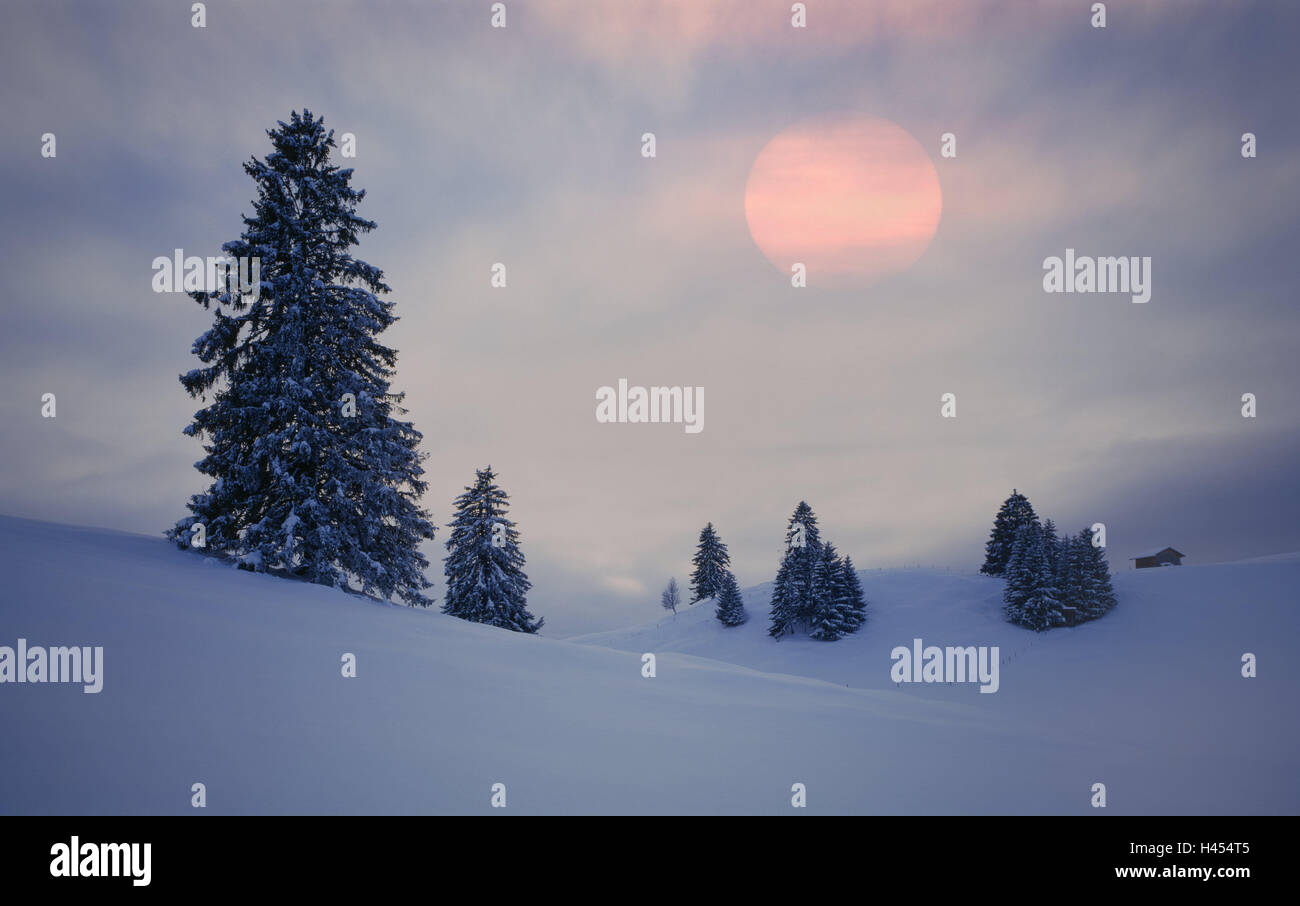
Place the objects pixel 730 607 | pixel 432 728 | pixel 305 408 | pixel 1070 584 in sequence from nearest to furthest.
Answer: pixel 432 728
pixel 305 408
pixel 1070 584
pixel 730 607

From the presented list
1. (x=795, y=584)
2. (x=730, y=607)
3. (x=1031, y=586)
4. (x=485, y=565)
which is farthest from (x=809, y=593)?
(x=485, y=565)

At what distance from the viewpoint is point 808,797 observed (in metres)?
5.77

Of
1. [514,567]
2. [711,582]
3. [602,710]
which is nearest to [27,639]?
[602,710]

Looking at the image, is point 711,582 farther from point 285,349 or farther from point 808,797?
point 808,797

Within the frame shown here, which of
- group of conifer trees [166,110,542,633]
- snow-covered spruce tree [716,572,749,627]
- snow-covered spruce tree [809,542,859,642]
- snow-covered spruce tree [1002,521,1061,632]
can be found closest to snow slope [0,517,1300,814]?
group of conifer trees [166,110,542,633]

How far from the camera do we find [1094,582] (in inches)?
1555

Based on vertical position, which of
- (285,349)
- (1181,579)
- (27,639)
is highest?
(285,349)

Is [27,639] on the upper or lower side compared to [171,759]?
upper

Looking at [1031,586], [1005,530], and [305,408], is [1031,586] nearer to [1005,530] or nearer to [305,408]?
[1005,530]

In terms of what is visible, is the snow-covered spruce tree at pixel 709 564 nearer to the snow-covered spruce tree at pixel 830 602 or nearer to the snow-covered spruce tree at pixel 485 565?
the snow-covered spruce tree at pixel 830 602

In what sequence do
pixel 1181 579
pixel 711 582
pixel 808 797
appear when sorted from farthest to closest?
1. pixel 711 582
2. pixel 1181 579
3. pixel 808 797

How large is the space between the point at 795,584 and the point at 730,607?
8.22 m
